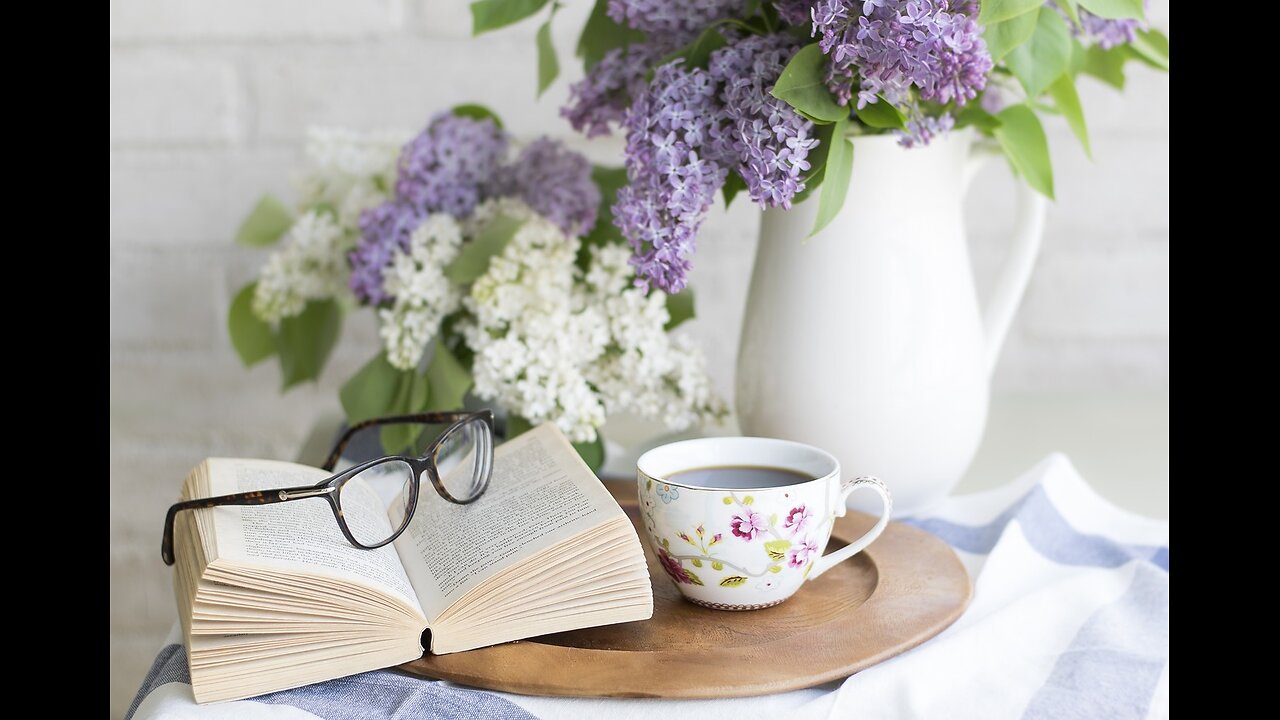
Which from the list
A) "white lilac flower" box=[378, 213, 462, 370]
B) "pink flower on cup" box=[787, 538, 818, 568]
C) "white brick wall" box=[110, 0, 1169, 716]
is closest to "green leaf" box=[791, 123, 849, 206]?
"pink flower on cup" box=[787, 538, 818, 568]

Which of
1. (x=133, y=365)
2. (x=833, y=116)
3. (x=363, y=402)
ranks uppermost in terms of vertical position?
(x=833, y=116)

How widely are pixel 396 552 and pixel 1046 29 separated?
489 millimetres

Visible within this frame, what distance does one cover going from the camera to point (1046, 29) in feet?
2.12

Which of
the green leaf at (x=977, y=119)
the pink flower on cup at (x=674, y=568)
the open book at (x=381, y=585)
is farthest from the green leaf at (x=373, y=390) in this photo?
the green leaf at (x=977, y=119)

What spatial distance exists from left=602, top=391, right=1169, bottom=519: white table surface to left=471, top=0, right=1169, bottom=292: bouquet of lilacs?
1.02ft

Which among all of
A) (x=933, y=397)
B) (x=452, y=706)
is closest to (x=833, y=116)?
(x=933, y=397)

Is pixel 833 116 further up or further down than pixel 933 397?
further up

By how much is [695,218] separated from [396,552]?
25 centimetres

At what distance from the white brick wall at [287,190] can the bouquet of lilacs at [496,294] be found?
12.7 inches

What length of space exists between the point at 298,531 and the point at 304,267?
39cm

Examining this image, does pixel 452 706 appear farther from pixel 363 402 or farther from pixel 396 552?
pixel 363 402
